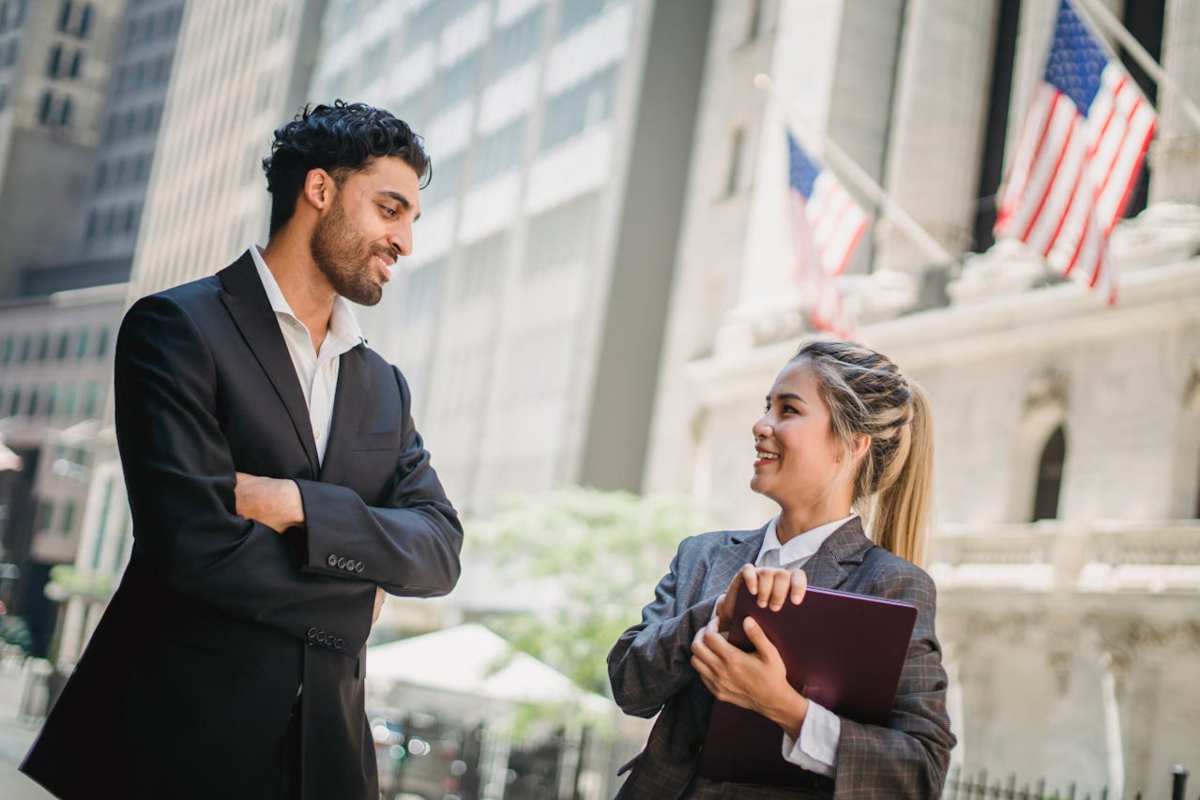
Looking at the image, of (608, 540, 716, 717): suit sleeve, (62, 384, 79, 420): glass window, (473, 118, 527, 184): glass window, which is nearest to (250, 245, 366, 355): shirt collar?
(608, 540, 716, 717): suit sleeve

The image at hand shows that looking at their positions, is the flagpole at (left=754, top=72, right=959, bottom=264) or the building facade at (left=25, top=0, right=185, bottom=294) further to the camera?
the building facade at (left=25, top=0, right=185, bottom=294)

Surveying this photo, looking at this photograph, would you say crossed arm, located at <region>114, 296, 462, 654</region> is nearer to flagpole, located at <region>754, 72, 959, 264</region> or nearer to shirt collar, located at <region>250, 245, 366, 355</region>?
shirt collar, located at <region>250, 245, 366, 355</region>

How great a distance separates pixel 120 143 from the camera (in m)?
80.1

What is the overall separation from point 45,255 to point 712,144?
46.3 meters

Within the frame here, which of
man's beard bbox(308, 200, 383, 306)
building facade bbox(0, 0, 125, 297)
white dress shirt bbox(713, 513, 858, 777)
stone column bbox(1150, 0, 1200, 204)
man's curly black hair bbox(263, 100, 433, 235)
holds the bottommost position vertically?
white dress shirt bbox(713, 513, 858, 777)

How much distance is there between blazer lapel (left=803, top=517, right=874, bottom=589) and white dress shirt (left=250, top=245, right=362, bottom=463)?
112 cm

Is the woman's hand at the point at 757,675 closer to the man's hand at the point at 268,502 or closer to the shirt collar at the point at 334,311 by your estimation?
the man's hand at the point at 268,502

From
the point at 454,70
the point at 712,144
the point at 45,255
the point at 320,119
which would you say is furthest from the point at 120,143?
the point at 320,119

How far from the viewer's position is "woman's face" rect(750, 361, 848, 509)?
11.4 ft

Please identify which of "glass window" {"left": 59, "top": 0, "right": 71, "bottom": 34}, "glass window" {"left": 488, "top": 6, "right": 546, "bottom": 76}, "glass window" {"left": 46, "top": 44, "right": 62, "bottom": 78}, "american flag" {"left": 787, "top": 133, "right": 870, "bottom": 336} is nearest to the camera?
"american flag" {"left": 787, "top": 133, "right": 870, "bottom": 336}

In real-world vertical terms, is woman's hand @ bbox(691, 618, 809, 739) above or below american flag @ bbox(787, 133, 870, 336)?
below

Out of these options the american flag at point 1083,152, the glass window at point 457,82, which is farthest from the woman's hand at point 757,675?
the glass window at point 457,82

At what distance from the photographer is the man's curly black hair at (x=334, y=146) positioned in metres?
3.50

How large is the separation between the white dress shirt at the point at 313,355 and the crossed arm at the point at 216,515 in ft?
0.74
